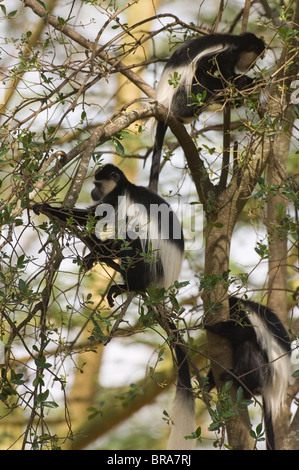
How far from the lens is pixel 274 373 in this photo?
10.5ft

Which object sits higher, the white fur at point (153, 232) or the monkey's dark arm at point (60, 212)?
the white fur at point (153, 232)

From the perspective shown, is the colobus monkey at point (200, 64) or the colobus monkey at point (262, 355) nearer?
the colobus monkey at point (262, 355)

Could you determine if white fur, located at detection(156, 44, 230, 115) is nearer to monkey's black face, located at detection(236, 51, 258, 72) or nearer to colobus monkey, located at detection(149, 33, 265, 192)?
colobus monkey, located at detection(149, 33, 265, 192)

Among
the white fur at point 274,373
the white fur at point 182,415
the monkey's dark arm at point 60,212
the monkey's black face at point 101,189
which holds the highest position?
the monkey's black face at point 101,189

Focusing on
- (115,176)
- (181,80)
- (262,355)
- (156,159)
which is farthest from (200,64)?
(262,355)

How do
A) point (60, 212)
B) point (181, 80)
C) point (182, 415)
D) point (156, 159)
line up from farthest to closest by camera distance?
1. point (181, 80)
2. point (156, 159)
3. point (182, 415)
4. point (60, 212)

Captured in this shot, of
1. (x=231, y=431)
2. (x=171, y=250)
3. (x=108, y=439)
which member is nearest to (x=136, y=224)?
(x=171, y=250)

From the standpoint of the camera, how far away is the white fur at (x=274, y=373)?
10.2ft

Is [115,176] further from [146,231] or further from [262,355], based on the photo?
[262,355]

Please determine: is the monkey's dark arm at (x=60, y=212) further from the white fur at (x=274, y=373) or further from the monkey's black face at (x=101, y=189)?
the white fur at (x=274, y=373)

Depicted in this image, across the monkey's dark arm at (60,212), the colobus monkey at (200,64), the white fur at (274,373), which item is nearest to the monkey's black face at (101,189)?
the colobus monkey at (200,64)

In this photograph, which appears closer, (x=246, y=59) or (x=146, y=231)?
(x=146, y=231)

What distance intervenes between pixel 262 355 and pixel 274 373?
0.52 feet

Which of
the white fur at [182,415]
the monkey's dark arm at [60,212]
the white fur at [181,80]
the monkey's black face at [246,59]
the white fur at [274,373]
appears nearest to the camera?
the monkey's dark arm at [60,212]
